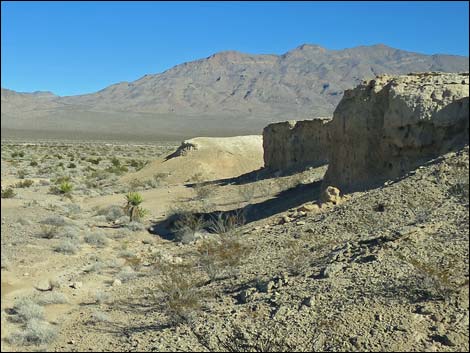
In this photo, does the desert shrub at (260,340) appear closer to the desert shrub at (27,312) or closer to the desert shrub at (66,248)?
the desert shrub at (27,312)

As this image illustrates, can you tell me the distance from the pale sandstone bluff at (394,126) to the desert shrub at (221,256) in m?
4.87

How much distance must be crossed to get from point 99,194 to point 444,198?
61.9ft

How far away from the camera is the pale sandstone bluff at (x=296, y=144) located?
23266 mm

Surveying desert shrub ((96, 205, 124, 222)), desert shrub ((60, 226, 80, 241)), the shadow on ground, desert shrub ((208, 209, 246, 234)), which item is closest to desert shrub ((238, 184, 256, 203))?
the shadow on ground

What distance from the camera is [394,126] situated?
14.3 meters

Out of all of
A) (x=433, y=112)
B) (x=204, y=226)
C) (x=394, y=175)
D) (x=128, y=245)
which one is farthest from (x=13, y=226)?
(x=433, y=112)

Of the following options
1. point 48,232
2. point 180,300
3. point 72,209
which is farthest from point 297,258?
point 72,209

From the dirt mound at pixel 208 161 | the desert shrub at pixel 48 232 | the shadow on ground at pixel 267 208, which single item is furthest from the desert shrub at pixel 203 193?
the desert shrub at pixel 48 232

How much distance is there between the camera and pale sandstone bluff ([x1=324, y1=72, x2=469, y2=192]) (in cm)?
1305

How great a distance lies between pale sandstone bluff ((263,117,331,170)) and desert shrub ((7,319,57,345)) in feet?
53.7

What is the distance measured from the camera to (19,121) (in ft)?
368

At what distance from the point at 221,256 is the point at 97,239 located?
5.74 m

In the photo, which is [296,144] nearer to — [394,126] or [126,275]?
[394,126]

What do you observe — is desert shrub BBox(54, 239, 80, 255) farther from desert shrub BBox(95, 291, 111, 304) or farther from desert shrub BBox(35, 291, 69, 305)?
desert shrub BBox(95, 291, 111, 304)
